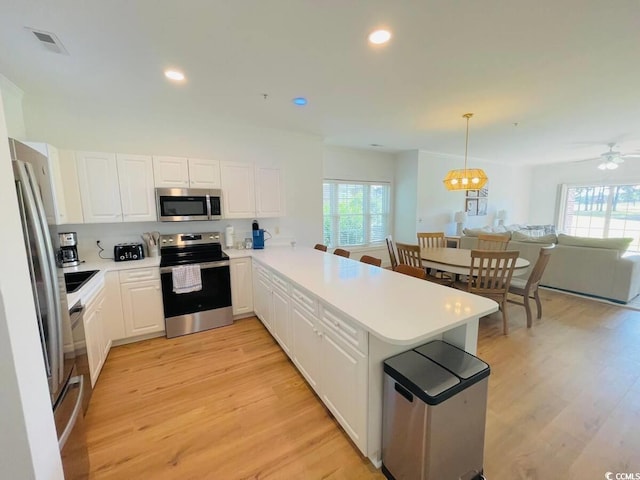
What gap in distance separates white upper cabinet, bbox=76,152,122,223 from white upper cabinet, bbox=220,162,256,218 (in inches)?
45.0

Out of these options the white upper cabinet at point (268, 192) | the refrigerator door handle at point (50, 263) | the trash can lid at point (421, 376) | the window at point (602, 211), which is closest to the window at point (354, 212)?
the white upper cabinet at point (268, 192)

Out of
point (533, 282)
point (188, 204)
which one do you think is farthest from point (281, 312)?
point (533, 282)

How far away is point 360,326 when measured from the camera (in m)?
1.40

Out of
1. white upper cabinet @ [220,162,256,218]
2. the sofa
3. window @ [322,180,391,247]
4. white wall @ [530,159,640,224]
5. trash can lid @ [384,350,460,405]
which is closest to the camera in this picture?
trash can lid @ [384,350,460,405]

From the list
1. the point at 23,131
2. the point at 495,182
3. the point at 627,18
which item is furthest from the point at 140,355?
the point at 495,182

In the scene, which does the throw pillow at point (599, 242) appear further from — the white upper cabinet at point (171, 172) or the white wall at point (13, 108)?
the white wall at point (13, 108)

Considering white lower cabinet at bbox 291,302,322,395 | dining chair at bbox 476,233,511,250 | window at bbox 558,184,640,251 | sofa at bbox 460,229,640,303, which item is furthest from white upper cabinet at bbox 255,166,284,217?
window at bbox 558,184,640,251

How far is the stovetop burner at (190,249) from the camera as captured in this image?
3160 millimetres

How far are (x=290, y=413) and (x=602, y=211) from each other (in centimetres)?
986

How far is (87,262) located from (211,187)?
5.23 ft

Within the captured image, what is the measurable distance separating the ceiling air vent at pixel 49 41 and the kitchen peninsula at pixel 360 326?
7.70 feet

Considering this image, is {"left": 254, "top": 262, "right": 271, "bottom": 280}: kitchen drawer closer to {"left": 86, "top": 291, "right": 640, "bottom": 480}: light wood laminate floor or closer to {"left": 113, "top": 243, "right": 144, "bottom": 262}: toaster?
{"left": 86, "top": 291, "right": 640, "bottom": 480}: light wood laminate floor

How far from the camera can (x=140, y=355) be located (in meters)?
2.74

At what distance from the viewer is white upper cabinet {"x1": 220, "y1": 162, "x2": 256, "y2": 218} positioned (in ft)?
11.5
